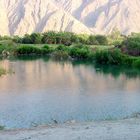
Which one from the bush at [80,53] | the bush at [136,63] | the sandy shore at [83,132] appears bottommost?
the bush at [136,63]

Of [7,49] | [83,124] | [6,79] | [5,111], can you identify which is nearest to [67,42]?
[7,49]

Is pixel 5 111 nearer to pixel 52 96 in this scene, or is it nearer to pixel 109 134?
pixel 52 96

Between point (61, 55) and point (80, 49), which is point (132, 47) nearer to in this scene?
point (80, 49)

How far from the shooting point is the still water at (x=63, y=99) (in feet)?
82.7

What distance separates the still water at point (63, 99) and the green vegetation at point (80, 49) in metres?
21.5

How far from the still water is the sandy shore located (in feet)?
13.1

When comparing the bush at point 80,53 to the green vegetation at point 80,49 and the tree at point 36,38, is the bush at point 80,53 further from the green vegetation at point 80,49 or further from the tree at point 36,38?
the tree at point 36,38

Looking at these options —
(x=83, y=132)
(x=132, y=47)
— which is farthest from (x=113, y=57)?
(x=83, y=132)

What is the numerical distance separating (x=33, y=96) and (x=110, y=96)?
6663mm

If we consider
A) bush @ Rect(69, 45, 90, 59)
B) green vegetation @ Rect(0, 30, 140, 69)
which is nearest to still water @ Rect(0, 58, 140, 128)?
green vegetation @ Rect(0, 30, 140, 69)

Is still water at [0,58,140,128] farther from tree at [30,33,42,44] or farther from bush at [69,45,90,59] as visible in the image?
tree at [30,33,42,44]

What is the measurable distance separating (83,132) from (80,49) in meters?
81.1

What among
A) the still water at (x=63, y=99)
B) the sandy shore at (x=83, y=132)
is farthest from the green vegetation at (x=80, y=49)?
the sandy shore at (x=83, y=132)

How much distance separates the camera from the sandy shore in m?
13.2
